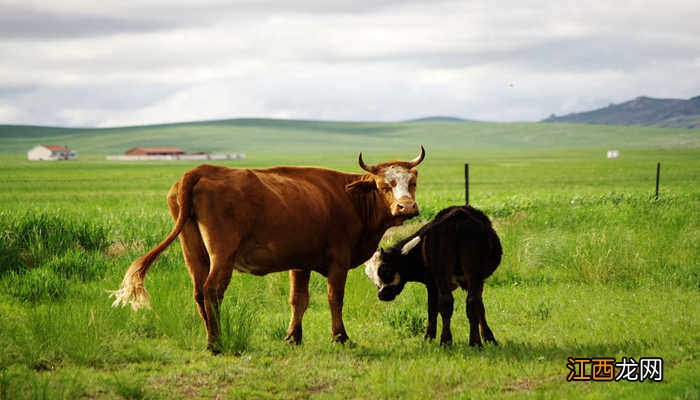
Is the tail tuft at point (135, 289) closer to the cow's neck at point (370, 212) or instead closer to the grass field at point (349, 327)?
the grass field at point (349, 327)

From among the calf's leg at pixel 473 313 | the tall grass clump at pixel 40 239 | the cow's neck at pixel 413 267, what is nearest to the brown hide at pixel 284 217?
the cow's neck at pixel 413 267

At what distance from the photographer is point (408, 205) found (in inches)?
390

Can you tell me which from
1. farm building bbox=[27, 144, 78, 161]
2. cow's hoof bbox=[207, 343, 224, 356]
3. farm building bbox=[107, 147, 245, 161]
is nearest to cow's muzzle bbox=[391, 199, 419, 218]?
cow's hoof bbox=[207, 343, 224, 356]

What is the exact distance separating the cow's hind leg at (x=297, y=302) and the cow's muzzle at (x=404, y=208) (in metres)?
1.58

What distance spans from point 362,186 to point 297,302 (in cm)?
175

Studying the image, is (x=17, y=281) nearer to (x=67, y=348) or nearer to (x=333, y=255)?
(x=67, y=348)

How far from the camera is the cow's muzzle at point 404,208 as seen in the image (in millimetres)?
9859

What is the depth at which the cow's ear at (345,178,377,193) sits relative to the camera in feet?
34.9

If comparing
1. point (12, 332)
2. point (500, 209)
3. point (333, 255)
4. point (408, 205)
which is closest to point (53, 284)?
point (12, 332)

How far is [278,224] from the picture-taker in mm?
9648

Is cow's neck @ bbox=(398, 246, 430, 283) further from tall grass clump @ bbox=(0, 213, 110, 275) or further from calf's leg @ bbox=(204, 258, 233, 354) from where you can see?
tall grass clump @ bbox=(0, 213, 110, 275)

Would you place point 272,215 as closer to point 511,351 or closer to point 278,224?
point 278,224

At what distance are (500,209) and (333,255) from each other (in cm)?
1631

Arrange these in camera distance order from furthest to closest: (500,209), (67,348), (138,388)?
(500,209) → (67,348) → (138,388)
